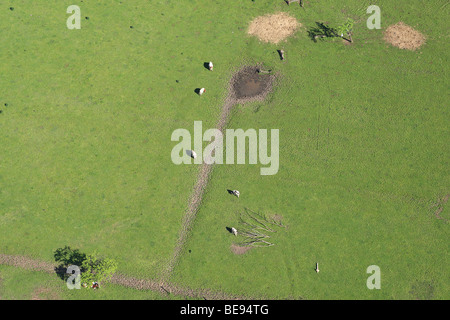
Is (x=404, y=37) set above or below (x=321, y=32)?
below

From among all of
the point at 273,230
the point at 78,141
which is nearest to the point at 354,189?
the point at 273,230

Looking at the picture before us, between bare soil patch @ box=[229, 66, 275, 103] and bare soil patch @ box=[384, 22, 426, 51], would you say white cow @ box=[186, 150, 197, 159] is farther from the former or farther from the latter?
bare soil patch @ box=[384, 22, 426, 51]

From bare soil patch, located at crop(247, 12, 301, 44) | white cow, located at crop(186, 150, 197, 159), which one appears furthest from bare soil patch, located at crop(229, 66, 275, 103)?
white cow, located at crop(186, 150, 197, 159)

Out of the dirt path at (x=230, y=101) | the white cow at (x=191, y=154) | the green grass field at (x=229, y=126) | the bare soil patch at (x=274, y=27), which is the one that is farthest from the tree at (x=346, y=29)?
the white cow at (x=191, y=154)

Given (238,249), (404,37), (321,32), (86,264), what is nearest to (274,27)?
(321,32)

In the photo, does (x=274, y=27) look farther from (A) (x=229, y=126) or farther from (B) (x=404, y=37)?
(B) (x=404, y=37)
